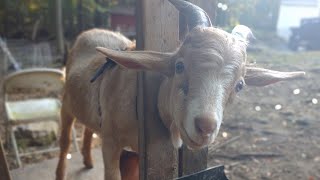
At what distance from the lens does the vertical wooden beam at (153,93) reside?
6.90ft

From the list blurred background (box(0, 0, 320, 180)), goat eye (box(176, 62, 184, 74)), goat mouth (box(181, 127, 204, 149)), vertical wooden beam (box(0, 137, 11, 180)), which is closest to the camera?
goat mouth (box(181, 127, 204, 149))

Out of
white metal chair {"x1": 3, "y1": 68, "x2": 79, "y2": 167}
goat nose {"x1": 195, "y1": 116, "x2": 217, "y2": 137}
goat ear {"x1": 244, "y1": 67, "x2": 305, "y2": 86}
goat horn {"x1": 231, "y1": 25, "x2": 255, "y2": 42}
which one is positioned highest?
goat horn {"x1": 231, "y1": 25, "x2": 255, "y2": 42}

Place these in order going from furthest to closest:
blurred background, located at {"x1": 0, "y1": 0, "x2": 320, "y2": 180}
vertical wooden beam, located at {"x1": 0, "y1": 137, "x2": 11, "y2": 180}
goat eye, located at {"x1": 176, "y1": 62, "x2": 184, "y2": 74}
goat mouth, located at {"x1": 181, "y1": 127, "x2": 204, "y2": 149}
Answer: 1. blurred background, located at {"x1": 0, "y1": 0, "x2": 320, "y2": 180}
2. vertical wooden beam, located at {"x1": 0, "y1": 137, "x2": 11, "y2": 180}
3. goat eye, located at {"x1": 176, "y1": 62, "x2": 184, "y2": 74}
4. goat mouth, located at {"x1": 181, "y1": 127, "x2": 204, "y2": 149}

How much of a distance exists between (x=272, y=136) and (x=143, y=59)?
451cm

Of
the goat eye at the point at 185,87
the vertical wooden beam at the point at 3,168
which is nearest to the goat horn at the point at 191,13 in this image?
the goat eye at the point at 185,87

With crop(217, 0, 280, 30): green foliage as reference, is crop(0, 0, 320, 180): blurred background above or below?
below

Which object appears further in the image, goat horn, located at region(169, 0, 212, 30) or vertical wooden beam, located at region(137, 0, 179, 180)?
vertical wooden beam, located at region(137, 0, 179, 180)

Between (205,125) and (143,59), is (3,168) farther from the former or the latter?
(205,125)

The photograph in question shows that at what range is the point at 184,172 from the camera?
7.97ft

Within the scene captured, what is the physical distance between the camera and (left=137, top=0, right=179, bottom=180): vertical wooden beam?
6.90 feet

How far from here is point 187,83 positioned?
1868 millimetres

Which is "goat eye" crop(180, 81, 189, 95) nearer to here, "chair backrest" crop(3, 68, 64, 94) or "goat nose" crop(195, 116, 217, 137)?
"goat nose" crop(195, 116, 217, 137)

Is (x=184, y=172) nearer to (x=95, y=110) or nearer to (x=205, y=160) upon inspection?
(x=205, y=160)

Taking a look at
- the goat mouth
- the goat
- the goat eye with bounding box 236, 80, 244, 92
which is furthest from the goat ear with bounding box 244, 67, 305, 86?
the goat mouth
